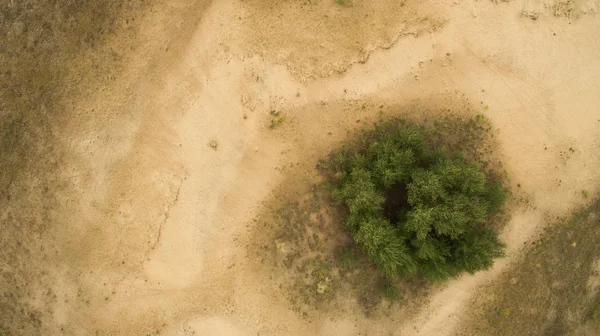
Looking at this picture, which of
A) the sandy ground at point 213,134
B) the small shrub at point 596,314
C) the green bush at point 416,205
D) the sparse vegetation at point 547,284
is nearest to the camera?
the green bush at point 416,205

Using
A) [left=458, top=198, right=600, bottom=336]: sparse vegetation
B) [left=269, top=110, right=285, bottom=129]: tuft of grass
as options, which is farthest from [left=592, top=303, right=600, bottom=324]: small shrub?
[left=269, top=110, right=285, bottom=129]: tuft of grass

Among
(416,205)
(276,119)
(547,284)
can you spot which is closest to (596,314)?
(547,284)

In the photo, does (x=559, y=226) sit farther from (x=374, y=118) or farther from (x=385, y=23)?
(x=385, y=23)

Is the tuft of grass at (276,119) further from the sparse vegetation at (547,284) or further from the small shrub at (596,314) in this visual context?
the small shrub at (596,314)

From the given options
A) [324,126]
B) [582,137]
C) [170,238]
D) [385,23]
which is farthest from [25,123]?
[582,137]

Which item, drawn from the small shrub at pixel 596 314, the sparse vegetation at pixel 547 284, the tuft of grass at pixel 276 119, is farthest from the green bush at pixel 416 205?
the small shrub at pixel 596 314

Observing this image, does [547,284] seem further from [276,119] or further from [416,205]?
[276,119]

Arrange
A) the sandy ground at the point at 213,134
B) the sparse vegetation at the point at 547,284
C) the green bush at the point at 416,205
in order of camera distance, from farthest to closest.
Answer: the sparse vegetation at the point at 547,284, the sandy ground at the point at 213,134, the green bush at the point at 416,205
